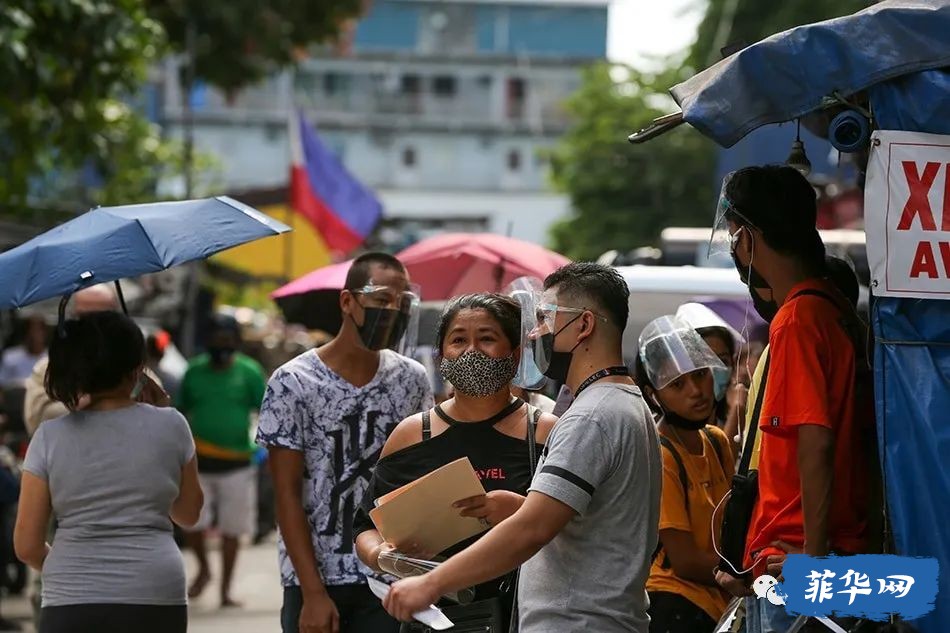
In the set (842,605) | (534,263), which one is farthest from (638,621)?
(534,263)

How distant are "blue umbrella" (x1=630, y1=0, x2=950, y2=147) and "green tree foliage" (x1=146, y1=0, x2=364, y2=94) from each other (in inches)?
586

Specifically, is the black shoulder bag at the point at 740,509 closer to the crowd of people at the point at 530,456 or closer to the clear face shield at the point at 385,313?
the crowd of people at the point at 530,456

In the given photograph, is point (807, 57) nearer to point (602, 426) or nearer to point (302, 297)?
point (602, 426)

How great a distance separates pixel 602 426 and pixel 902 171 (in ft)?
3.35

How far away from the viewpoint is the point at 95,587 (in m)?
5.96

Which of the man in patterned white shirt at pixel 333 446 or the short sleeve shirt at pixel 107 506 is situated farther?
the man in patterned white shirt at pixel 333 446

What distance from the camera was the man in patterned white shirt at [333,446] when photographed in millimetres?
6105

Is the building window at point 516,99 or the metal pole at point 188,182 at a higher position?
the building window at point 516,99

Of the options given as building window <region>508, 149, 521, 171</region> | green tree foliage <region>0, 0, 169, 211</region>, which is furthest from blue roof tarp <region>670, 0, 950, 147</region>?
building window <region>508, 149, 521, 171</region>

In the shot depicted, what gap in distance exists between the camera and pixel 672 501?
18.9ft

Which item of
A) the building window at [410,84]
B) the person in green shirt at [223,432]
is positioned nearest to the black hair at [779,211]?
the person in green shirt at [223,432]

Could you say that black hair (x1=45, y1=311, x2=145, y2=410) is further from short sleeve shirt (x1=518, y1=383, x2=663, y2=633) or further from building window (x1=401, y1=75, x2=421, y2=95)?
building window (x1=401, y1=75, x2=421, y2=95)

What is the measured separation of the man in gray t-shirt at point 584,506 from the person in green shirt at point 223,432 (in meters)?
8.70

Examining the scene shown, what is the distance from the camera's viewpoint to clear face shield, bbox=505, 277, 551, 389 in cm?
473
